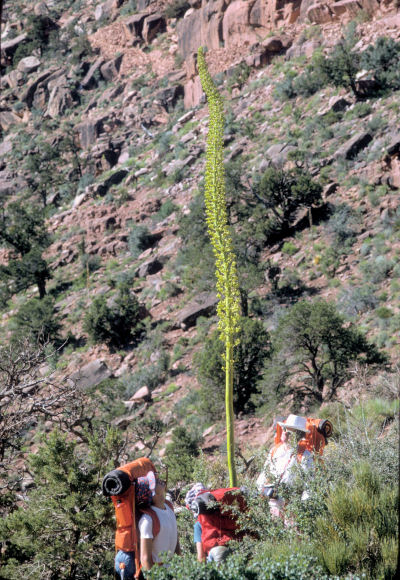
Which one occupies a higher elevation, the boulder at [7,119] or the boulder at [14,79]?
the boulder at [14,79]

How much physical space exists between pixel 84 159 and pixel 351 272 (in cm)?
3102

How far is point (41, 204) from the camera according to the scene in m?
42.4

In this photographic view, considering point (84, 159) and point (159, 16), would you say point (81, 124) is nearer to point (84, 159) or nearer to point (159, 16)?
point (84, 159)

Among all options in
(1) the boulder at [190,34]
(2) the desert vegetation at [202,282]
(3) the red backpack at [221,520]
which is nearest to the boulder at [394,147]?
(2) the desert vegetation at [202,282]

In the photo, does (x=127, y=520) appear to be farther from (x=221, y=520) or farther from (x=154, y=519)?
(x=221, y=520)

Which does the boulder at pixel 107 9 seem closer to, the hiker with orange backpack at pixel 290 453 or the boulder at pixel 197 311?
the boulder at pixel 197 311

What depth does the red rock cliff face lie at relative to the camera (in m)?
34.1

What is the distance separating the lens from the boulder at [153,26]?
4869cm

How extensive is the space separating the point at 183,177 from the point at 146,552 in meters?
30.3

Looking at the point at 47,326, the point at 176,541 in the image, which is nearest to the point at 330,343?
the point at 176,541

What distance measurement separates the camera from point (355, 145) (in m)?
23.8

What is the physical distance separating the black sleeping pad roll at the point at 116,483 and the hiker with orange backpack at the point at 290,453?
5.08 feet

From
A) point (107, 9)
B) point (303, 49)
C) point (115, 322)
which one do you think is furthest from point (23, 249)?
point (107, 9)

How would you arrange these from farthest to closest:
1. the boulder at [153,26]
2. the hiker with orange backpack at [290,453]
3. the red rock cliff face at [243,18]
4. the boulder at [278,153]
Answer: the boulder at [153,26] < the red rock cliff face at [243,18] < the boulder at [278,153] < the hiker with orange backpack at [290,453]
